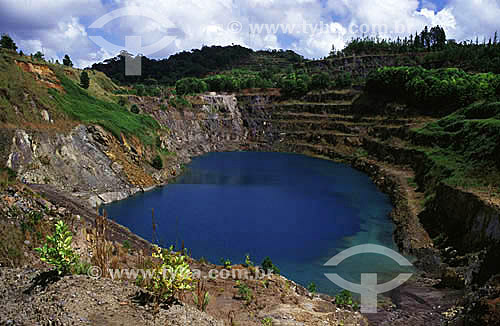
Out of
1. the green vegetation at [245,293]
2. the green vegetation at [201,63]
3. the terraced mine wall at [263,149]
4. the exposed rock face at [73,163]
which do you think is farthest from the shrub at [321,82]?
the green vegetation at [245,293]

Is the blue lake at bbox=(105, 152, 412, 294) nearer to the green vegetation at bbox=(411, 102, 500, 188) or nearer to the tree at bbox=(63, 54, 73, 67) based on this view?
the green vegetation at bbox=(411, 102, 500, 188)

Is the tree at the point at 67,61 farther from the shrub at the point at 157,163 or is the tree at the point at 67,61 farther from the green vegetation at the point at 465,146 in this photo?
the green vegetation at the point at 465,146

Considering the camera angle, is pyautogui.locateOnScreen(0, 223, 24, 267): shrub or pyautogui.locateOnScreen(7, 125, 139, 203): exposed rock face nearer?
pyautogui.locateOnScreen(0, 223, 24, 267): shrub

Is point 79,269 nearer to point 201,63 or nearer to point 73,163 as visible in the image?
point 73,163

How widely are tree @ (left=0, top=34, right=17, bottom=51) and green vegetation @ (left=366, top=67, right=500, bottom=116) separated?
169 feet

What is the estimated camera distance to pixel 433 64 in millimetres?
71500

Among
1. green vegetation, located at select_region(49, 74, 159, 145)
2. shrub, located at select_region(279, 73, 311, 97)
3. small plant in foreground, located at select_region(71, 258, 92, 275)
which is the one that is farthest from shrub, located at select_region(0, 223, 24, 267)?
shrub, located at select_region(279, 73, 311, 97)

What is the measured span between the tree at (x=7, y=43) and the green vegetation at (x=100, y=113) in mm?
5865

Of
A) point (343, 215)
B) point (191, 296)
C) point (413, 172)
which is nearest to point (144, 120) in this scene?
point (343, 215)

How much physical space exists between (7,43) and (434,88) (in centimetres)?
5320

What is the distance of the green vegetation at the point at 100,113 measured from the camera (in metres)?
35.5

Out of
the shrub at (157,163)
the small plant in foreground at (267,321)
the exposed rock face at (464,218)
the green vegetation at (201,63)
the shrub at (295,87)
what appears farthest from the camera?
the green vegetation at (201,63)

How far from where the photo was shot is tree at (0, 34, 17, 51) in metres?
39.8

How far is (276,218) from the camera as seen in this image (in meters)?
28.3
